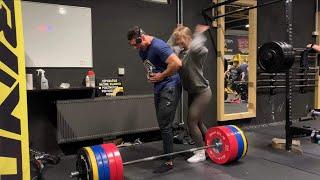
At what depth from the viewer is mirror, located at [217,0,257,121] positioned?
187 inches

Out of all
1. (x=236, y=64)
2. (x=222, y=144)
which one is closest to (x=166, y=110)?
(x=222, y=144)

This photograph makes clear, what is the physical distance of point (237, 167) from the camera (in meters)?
3.00

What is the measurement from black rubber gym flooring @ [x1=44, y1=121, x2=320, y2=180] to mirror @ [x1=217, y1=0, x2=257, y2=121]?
1406 mm

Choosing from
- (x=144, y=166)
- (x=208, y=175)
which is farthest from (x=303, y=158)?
(x=144, y=166)

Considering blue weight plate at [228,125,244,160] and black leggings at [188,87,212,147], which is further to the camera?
black leggings at [188,87,212,147]

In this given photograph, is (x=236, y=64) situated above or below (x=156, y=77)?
above

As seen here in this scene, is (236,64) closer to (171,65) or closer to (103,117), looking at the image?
(103,117)

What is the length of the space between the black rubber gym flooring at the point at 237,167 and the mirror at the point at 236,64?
1.41 m

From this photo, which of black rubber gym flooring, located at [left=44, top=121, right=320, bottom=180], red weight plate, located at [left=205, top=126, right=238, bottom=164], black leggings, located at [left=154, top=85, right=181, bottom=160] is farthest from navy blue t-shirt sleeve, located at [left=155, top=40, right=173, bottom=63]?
black rubber gym flooring, located at [left=44, top=121, right=320, bottom=180]

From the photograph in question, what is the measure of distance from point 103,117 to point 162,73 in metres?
1.20

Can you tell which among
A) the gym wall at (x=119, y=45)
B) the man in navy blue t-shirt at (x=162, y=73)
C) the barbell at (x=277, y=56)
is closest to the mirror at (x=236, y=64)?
the gym wall at (x=119, y=45)

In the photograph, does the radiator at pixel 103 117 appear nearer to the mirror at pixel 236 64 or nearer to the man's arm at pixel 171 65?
the man's arm at pixel 171 65

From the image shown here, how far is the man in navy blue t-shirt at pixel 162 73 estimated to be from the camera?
2.75 meters

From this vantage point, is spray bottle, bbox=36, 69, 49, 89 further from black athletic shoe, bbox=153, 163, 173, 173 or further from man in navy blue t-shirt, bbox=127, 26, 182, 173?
black athletic shoe, bbox=153, 163, 173, 173
